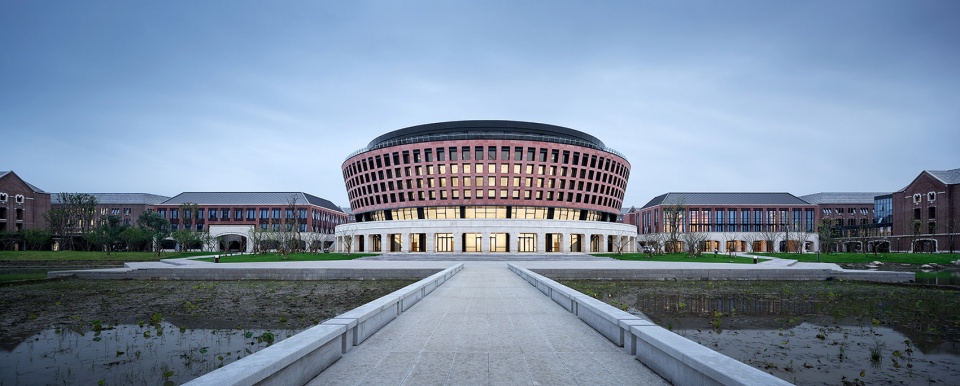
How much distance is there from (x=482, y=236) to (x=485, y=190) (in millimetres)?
7936

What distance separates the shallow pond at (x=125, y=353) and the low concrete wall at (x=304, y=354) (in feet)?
7.98

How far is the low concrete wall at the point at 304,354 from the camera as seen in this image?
4.95 m

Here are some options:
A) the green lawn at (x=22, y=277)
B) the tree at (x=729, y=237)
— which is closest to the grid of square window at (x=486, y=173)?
the tree at (x=729, y=237)

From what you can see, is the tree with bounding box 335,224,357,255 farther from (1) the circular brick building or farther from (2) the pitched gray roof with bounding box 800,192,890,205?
(2) the pitched gray roof with bounding box 800,192,890,205

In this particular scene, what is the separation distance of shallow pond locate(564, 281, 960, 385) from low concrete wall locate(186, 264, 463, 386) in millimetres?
7033

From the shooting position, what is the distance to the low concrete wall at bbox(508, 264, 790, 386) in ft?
16.5

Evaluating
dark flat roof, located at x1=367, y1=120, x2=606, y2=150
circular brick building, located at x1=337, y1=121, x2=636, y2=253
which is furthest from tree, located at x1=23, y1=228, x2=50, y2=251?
dark flat roof, located at x1=367, y1=120, x2=606, y2=150

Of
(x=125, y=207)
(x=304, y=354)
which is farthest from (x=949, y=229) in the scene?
(x=125, y=207)

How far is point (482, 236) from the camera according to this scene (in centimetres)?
7531

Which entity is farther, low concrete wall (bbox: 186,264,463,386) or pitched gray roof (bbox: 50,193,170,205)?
pitched gray roof (bbox: 50,193,170,205)

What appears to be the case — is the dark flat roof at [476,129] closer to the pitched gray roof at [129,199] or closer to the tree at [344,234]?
the tree at [344,234]

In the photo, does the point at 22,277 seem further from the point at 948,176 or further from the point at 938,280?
the point at 948,176

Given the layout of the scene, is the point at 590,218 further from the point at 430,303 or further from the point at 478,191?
the point at 430,303

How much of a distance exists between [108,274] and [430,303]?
26.7 m
